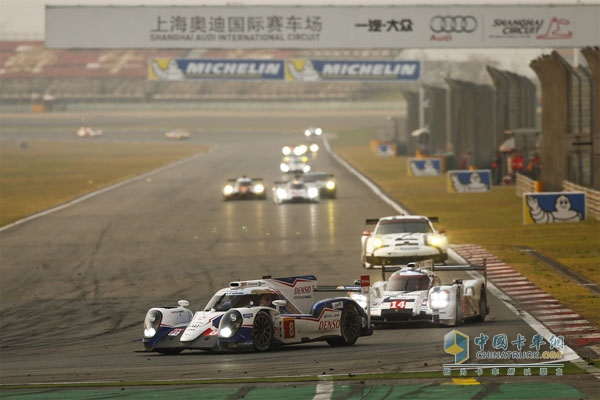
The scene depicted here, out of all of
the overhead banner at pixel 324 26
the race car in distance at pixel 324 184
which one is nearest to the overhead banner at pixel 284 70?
the race car in distance at pixel 324 184

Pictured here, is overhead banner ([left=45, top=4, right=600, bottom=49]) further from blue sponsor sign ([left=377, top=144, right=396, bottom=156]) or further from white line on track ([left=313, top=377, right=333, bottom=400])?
blue sponsor sign ([left=377, top=144, right=396, bottom=156])

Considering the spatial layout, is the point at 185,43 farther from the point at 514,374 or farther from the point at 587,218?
the point at 514,374

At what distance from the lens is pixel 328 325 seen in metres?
19.0

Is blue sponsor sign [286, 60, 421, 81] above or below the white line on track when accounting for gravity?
above

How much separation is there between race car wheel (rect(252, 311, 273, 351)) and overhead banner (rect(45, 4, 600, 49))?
35.8 m

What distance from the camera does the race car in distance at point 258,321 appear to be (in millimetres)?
17953

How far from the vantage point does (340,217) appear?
4803cm

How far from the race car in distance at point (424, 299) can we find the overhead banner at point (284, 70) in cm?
7463

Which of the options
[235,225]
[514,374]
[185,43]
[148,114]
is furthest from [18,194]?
[148,114]

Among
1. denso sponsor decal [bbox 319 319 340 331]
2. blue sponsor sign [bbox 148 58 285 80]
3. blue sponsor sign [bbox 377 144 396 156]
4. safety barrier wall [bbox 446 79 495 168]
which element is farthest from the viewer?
blue sponsor sign [bbox 377 144 396 156]

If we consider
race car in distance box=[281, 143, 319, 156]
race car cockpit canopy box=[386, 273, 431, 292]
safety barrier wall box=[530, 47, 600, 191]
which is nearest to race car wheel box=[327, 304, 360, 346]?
race car cockpit canopy box=[386, 273, 431, 292]

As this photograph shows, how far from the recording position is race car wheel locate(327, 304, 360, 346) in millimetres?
19250

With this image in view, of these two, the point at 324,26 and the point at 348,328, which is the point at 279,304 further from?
the point at 324,26

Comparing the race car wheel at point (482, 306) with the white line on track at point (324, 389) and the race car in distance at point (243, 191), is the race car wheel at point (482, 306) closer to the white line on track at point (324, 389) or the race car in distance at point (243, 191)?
the white line on track at point (324, 389)
